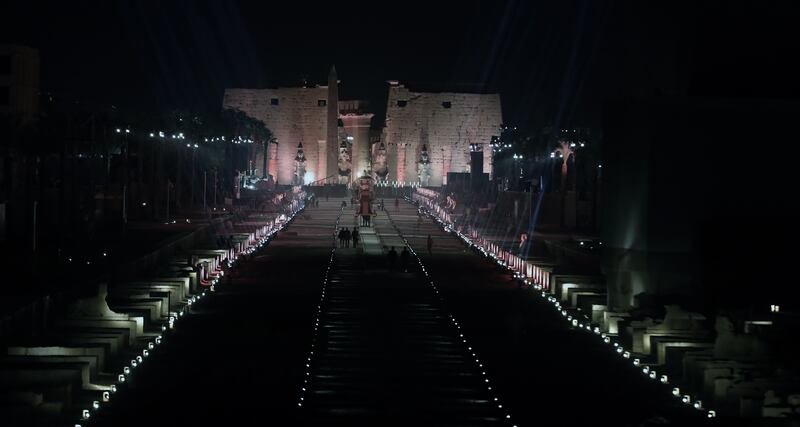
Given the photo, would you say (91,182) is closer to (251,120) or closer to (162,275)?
(162,275)

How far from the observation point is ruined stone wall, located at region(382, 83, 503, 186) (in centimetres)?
9312

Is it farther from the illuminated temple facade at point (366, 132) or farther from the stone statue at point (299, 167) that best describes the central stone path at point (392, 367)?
the illuminated temple facade at point (366, 132)

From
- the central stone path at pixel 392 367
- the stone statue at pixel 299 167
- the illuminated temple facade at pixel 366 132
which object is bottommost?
the central stone path at pixel 392 367

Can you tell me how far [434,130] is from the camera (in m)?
94.4

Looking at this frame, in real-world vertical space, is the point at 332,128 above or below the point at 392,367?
above

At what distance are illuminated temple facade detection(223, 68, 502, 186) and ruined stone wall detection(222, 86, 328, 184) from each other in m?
0.07

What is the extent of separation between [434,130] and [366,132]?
193 inches

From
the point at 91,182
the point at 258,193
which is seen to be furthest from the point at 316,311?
the point at 258,193

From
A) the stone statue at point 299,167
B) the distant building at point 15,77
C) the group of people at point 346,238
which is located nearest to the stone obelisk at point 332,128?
the stone statue at point 299,167

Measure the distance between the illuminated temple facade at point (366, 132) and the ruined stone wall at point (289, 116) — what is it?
0.23ft

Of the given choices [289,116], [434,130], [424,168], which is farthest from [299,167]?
[434,130]

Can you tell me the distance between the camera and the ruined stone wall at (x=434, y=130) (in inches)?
3666

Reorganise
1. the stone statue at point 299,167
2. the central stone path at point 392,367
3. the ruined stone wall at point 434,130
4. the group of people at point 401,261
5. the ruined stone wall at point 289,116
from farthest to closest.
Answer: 1. the ruined stone wall at point 289,116
2. the ruined stone wall at point 434,130
3. the stone statue at point 299,167
4. the group of people at point 401,261
5. the central stone path at point 392,367

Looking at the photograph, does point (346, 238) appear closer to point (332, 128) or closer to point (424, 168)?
point (424, 168)
